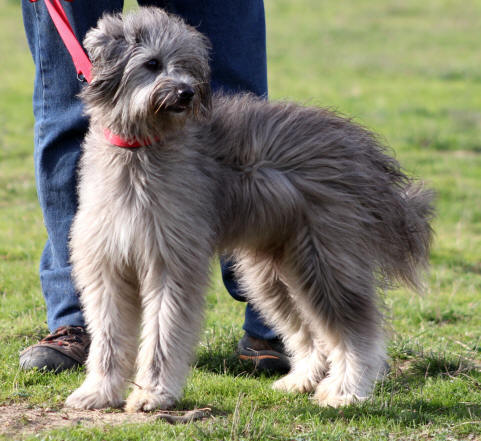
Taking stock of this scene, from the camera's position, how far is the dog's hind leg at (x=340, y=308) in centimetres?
437

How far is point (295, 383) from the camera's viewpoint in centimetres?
473

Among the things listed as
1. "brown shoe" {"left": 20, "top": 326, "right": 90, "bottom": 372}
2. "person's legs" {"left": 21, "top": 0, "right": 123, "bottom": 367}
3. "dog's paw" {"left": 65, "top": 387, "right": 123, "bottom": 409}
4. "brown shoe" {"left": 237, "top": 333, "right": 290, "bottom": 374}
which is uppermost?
"person's legs" {"left": 21, "top": 0, "right": 123, "bottom": 367}

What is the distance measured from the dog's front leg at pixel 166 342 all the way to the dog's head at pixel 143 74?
711 mm

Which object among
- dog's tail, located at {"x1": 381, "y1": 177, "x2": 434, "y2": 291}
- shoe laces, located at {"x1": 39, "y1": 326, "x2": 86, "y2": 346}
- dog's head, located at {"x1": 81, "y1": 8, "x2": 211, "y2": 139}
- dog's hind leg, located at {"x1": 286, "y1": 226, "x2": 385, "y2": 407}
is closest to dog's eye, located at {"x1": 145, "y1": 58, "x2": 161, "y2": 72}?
dog's head, located at {"x1": 81, "y1": 8, "x2": 211, "y2": 139}

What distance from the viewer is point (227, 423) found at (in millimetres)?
3818

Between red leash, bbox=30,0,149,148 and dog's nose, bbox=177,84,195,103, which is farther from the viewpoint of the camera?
red leash, bbox=30,0,149,148

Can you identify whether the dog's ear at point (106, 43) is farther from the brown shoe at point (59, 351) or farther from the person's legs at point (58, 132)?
the brown shoe at point (59, 351)

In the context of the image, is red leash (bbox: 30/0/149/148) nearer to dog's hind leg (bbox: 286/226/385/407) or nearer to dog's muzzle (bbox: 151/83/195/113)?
dog's muzzle (bbox: 151/83/195/113)

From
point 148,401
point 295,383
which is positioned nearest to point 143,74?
point 148,401

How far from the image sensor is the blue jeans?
16.0 feet

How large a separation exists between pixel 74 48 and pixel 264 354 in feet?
6.76

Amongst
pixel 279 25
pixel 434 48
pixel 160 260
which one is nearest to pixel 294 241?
pixel 160 260

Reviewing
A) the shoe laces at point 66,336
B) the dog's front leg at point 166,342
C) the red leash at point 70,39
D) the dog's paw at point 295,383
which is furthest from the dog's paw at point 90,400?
the red leash at point 70,39

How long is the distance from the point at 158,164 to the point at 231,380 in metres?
1.26
